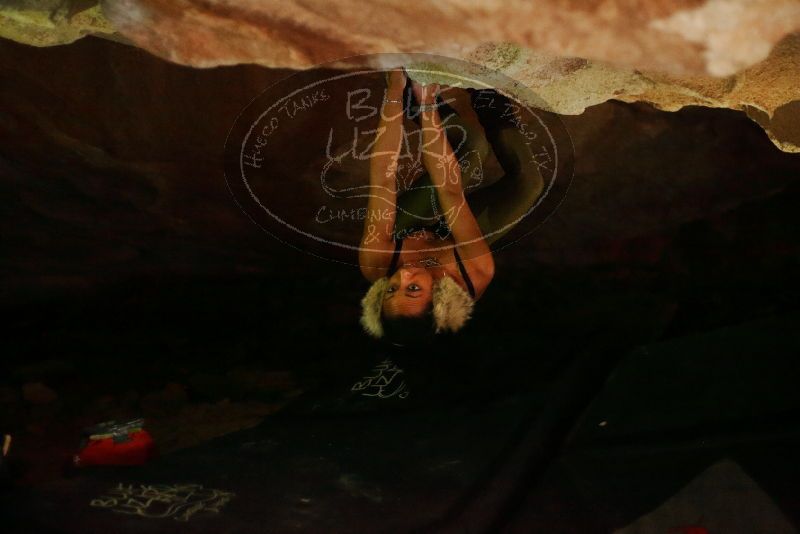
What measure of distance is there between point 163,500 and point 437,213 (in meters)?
1.47

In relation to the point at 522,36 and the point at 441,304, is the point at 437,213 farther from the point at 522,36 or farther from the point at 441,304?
the point at 522,36

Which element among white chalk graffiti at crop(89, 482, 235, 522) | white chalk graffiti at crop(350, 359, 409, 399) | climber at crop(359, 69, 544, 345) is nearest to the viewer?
climber at crop(359, 69, 544, 345)

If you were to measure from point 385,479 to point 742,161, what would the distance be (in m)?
2.22

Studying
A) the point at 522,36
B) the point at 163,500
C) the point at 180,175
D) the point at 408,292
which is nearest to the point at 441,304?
the point at 408,292

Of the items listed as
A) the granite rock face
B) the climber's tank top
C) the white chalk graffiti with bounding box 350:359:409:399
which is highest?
the granite rock face

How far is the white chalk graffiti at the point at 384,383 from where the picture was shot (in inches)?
138

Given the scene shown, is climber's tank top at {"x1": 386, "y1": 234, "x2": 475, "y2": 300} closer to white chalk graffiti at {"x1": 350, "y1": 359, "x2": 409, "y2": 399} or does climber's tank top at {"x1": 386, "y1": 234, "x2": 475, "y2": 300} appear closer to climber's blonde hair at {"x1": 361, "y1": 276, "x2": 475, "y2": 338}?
climber's blonde hair at {"x1": 361, "y1": 276, "x2": 475, "y2": 338}

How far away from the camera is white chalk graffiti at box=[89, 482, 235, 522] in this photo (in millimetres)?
2293

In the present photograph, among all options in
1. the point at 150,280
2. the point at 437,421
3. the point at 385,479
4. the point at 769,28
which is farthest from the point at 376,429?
the point at 769,28

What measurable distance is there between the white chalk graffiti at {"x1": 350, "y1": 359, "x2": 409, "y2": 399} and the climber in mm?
1343

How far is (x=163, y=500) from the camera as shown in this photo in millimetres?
2367

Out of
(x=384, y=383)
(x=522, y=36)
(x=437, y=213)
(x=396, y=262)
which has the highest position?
(x=522, y=36)

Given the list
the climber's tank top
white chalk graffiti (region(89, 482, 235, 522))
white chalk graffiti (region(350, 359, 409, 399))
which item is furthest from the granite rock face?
white chalk graffiti (region(350, 359, 409, 399))

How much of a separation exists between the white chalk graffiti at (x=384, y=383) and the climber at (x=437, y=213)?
134 cm
